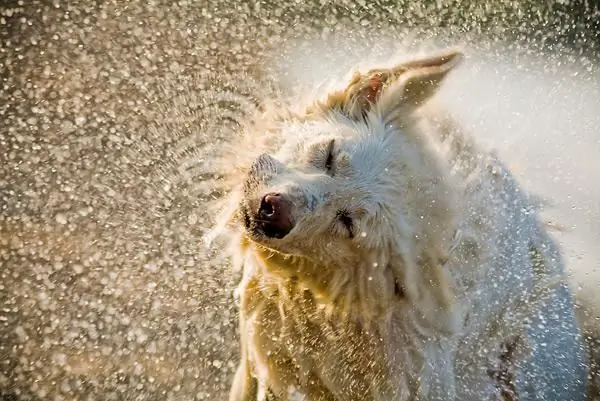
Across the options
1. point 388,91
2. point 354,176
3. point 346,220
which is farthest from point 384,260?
point 388,91

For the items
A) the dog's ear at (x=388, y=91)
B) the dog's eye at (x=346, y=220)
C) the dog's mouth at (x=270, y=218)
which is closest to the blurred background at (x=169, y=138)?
the dog's ear at (x=388, y=91)

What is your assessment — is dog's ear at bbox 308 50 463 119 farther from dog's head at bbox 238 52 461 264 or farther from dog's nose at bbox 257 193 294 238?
dog's nose at bbox 257 193 294 238

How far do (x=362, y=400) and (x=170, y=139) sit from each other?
267cm

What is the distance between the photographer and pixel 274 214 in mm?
2744

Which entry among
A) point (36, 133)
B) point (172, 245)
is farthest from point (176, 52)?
point (172, 245)

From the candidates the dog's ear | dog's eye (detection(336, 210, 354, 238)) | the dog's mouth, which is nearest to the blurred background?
the dog's ear

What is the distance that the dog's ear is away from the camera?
3.19m

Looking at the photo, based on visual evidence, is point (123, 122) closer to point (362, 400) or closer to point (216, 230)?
point (216, 230)

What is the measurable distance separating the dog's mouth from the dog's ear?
0.69 m

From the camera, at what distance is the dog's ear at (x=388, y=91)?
126 inches

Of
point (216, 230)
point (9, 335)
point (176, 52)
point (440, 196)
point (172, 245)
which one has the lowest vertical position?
point (9, 335)

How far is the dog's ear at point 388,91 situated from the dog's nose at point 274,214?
0.69 meters

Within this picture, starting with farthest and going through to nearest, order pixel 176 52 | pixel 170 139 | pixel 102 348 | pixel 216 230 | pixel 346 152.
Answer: pixel 176 52
pixel 170 139
pixel 102 348
pixel 216 230
pixel 346 152

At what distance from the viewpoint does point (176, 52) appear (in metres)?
5.91
